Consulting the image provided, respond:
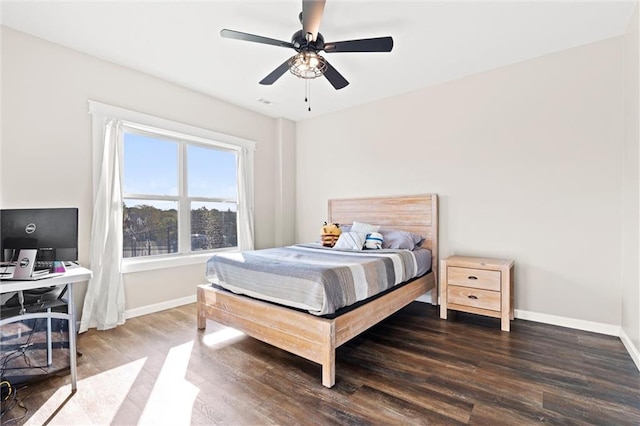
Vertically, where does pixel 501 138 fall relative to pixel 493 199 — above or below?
above

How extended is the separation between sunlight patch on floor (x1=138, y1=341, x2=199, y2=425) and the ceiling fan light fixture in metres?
2.44

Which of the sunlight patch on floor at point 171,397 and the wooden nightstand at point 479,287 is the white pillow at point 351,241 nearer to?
the wooden nightstand at point 479,287

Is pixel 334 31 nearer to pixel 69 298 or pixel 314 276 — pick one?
pixel 314 276

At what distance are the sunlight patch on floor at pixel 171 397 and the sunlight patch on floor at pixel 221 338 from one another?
0.95ft

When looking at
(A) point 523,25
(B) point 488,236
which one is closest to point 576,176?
(B) point 488,236

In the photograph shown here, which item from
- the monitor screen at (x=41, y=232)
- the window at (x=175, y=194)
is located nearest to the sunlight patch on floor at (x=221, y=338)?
the monitor screen at (x=41, y=232)

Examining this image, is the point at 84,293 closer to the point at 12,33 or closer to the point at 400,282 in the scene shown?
the point at 12,33

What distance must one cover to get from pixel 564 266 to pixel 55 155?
16.5 ft

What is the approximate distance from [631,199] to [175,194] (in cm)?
463

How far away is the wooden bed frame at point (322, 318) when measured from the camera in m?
2.07

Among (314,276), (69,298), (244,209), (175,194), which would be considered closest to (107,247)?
(175,194)

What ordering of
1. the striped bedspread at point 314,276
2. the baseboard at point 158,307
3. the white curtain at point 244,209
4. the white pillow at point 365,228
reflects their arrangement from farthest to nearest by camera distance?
the white curtain at point 244,209
the white pillow at point 365,228
the baseboard at point 158,307
the striped bedspread at point 314,276

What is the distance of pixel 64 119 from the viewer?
2.91 m

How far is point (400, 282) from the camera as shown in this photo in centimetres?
300
